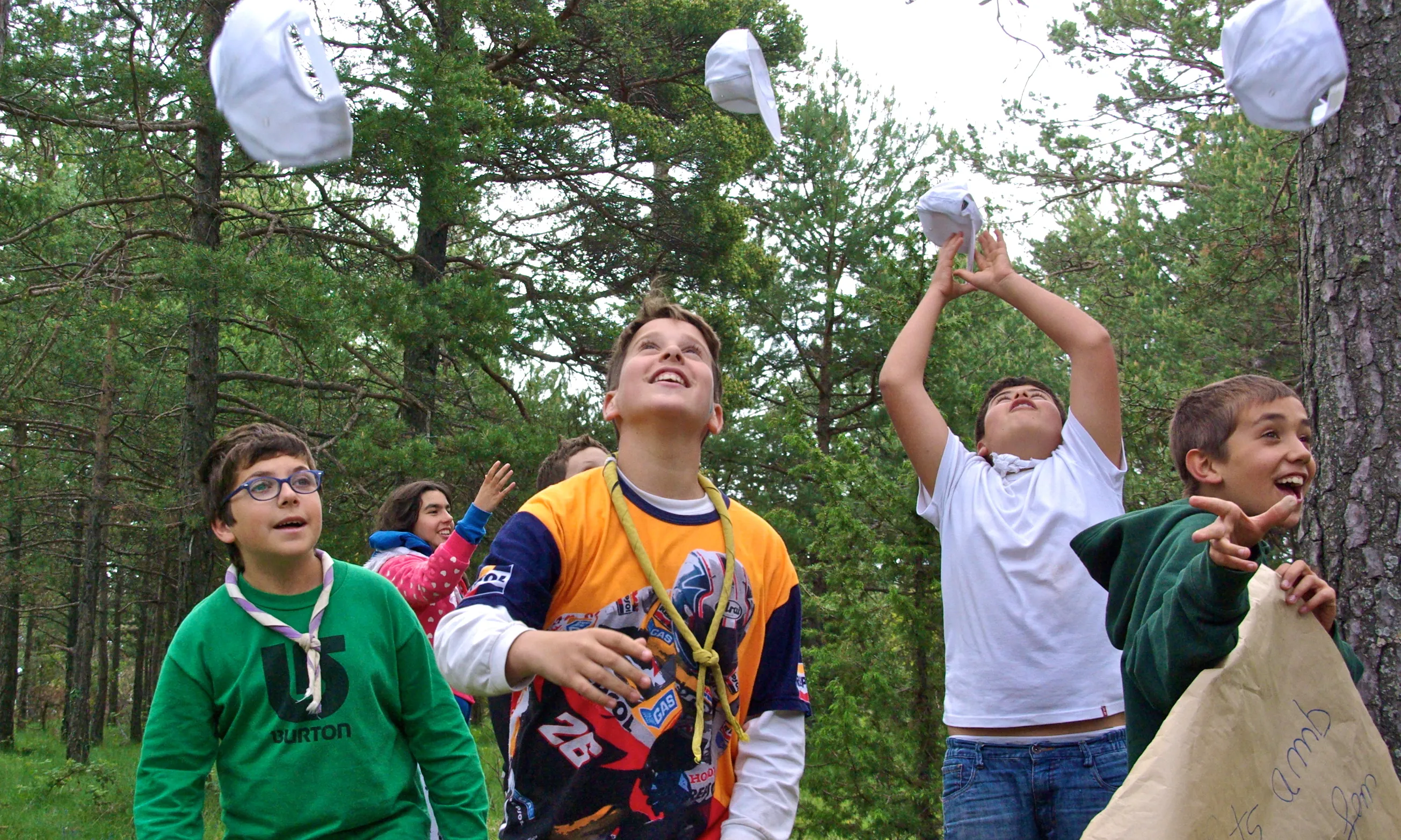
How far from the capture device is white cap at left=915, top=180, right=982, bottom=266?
135 inches

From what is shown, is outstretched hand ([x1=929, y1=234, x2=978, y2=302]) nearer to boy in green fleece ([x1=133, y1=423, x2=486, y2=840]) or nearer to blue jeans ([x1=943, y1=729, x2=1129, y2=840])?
blue jeans ([x1=943, y1=729, x2=1129, y2=840])

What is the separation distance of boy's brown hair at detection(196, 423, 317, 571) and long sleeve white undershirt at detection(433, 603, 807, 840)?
Answer: 2.73 feet

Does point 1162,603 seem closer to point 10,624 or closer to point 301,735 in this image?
point 301,735

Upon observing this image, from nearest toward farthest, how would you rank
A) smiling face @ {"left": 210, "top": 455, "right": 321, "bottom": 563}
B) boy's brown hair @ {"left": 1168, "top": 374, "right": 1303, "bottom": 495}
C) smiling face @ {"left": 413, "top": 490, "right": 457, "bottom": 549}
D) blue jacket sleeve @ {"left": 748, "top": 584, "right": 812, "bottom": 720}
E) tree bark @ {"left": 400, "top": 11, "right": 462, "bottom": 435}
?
blue jacket sleeve @ {"left": 748, "top": 584, "right": 812, "bottom": 720}
boy's brown hair @ {"left": 1168, "top": 374, "right": 1303, "bottom": 495}
smiling face @ {"left": 210, "top": 455, "right": 321, "bottom": 563}
smiling face @ {"left": 413, "top": 490, "right": 457, "bottom": 549}
tree bark @ {"left": 400, "top": 11, "right": 462, "bottom": 435}

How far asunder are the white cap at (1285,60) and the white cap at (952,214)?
80cm

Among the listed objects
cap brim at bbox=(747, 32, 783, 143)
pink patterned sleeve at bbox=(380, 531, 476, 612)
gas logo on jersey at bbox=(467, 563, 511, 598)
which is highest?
cap brim at bbox=(747, 32, 783, 143)

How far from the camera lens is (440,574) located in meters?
3.94

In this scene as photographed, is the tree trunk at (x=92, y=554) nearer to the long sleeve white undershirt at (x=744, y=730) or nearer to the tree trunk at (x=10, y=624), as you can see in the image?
the tree trunk at (x=10, y=624)

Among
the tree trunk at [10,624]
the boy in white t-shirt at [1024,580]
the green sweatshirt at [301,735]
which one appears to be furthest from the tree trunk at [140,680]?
the boy in white t-shirt at [1024,580]

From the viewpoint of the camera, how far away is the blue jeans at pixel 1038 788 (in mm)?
2639

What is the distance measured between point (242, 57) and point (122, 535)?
69.8 ft

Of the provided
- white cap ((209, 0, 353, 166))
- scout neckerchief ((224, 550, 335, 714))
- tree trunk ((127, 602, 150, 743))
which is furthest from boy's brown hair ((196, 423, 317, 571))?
tree trunk ((127, 602, 150, 743))

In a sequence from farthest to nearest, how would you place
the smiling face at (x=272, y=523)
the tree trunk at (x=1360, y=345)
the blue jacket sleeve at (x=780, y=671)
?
1. the tree trunk at (x=1360, y=345)
2. the smiling face at (x=272, y=523)
3. the blue jacket sleeve at (x=780, y=671)

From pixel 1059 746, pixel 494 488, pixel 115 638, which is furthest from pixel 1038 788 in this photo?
pixel 115 638
